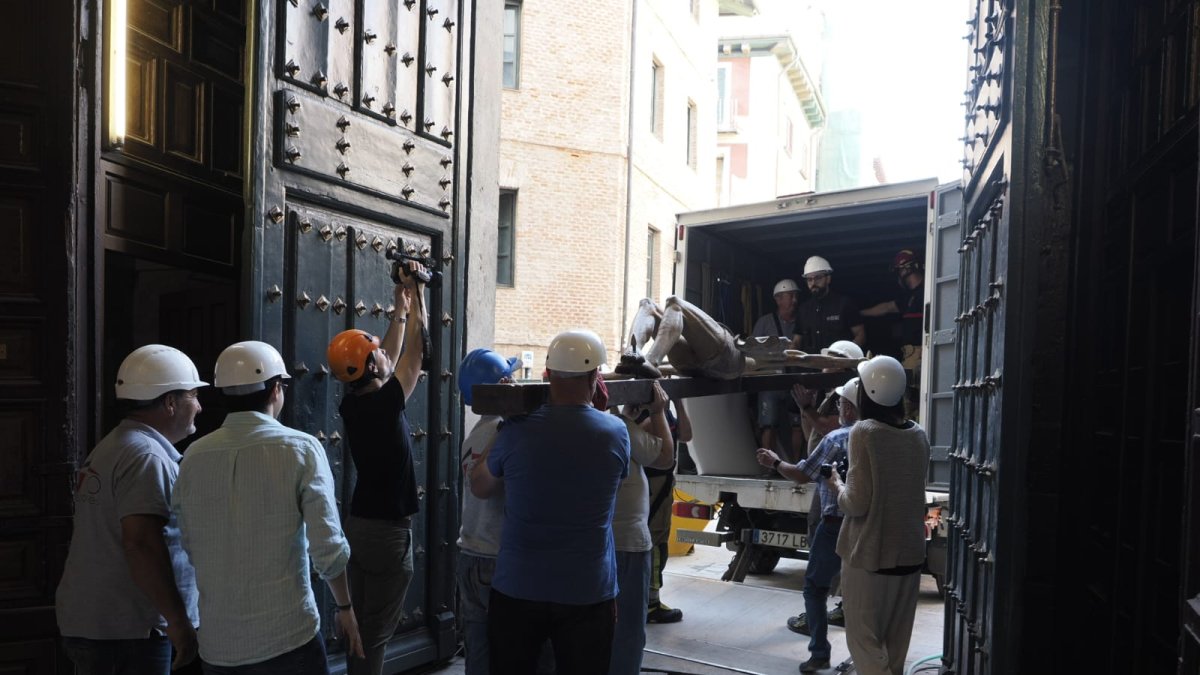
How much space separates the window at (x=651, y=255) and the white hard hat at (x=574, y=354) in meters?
18.3

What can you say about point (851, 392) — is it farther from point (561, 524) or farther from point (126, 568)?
point (126, 568)

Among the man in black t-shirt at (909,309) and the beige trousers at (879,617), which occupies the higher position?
the man in black t-shirt at (909,309)

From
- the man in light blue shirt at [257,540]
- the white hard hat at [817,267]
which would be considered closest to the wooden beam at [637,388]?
the man in light blue shirt at [257,540]

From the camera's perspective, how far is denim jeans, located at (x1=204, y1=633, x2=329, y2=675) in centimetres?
313

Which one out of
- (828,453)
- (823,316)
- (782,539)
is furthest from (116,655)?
(823,316)

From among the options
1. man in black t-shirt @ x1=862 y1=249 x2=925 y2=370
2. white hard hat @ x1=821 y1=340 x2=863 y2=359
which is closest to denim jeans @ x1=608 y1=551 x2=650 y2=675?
white hard hat @ x1=821 y1=340 x2=863 y2=359

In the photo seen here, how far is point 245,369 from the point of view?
11.1 feet

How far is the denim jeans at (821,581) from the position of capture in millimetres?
6281

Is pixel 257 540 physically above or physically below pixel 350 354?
below

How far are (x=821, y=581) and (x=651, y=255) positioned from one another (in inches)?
655

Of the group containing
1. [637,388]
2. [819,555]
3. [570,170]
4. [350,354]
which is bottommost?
[819,555]

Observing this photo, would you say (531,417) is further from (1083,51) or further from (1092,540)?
(1083,51)

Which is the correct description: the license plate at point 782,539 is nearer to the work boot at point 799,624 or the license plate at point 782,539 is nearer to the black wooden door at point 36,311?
the work boot at point 799,624

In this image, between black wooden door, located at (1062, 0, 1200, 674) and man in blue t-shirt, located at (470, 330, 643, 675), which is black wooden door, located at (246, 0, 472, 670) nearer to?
man in blue t-shirt, located at (470, 330, 643, 675)
